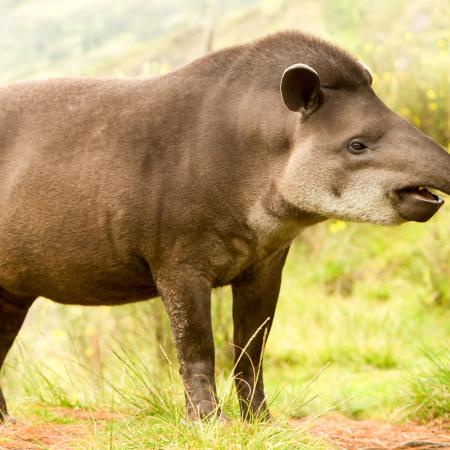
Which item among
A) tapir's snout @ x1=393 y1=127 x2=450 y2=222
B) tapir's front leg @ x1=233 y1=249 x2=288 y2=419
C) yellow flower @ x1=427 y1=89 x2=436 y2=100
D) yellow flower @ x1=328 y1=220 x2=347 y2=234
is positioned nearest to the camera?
tapir's snout @ x1=393 y1=127 x2=450 y2=222

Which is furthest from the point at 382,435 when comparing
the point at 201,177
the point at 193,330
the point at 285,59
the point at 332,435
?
the point at 285,59

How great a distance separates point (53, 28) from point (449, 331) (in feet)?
66.9

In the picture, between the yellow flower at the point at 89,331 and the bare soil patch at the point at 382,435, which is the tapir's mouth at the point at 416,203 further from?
the yellow flower at the point at 89,331

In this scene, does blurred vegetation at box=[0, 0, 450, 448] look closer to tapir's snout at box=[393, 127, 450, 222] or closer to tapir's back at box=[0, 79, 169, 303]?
tapir's back at box=[0, 79, 169, 303]

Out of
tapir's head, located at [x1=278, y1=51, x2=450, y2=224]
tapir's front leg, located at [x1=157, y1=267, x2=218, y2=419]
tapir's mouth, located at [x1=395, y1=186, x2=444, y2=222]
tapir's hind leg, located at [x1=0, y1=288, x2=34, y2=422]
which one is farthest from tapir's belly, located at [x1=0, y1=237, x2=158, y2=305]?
tapir's mouth, located at [x1=395, y1=186, x2=444, y2=222]

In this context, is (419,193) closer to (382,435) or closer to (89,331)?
(382,435)

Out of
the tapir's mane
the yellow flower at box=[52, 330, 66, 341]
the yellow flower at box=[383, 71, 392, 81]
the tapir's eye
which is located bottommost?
the yellow flower at box=[52, 330, 66, 341]

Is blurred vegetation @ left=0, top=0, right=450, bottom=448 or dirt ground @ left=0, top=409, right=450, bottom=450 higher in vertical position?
dirt ground @ left=0, top=409, right=450, bottom=450

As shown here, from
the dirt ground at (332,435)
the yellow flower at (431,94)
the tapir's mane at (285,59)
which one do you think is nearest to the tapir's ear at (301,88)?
the tapir's mane at (285,59)

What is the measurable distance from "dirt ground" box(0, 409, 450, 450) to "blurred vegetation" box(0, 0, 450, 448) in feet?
0.58

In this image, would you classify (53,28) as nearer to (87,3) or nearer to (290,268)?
(87,3)

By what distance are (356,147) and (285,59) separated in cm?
65

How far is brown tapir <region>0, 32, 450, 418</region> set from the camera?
13.4 ft

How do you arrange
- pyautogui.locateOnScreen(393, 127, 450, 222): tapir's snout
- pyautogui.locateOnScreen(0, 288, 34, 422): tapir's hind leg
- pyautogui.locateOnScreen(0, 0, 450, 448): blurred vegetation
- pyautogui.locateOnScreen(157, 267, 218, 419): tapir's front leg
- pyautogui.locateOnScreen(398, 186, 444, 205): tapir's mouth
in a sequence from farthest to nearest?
pyautogui.locateOnScreen(0, 0, 450, 448): blurred vegetation → pyautogui.locateOnScreen(0, 288, 34, 422): tapir's hind leg → pyautogui.locateOnScreen(157, 267, 218, 419): tapir's front leg → pyautogui.locateOnScreen(398, 186, 444, 205): tapir's mouth → pyautogui.locateOnScreen(393, 127, 450, 222): tapir's snout
